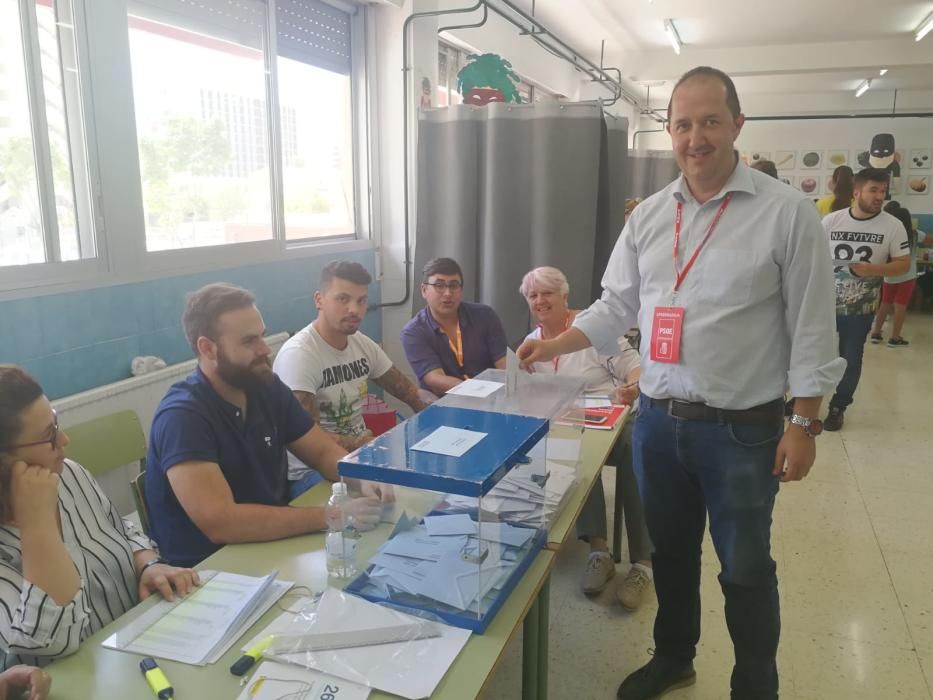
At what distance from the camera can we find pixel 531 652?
1593 millimetres

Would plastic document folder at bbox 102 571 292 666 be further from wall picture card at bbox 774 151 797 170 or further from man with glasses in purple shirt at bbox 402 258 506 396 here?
wall picture card at bbox 774 151 797 170

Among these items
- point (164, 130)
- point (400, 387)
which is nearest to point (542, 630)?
point (400, 387)

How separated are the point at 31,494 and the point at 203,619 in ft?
1.15

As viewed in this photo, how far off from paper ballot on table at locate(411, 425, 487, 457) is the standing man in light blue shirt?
1.82ft

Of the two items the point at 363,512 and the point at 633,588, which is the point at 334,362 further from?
the point at 633,588

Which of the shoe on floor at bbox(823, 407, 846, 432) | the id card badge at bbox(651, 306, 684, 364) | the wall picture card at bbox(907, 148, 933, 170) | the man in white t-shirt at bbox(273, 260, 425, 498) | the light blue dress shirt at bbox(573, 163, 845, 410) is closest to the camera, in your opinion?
the light blue dress shirt at bbox(573, 163, 845, 410)

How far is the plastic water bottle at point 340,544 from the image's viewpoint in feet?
4.52

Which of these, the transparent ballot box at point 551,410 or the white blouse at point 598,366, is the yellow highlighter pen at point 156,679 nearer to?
the transparent ballot box at point 551,410

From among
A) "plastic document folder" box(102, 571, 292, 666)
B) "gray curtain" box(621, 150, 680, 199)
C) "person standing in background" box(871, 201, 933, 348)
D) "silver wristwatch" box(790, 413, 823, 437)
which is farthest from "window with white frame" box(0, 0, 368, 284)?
"person standing in background" box(871, 201, 933, 348)

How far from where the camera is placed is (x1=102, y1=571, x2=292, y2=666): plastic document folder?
1147 millimetres

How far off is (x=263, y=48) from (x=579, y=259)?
177 centimetres

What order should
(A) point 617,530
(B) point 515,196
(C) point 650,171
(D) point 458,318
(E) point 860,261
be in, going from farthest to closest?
(C) point 650,171
(E) point 860,261
(B) point 515,196
(D) point 458,318
(A) point 617,530

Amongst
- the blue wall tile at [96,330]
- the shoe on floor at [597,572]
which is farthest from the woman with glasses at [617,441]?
the blue wall tile at [96,330]

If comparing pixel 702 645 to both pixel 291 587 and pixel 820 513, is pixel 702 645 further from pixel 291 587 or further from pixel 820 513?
pixel 291 587
